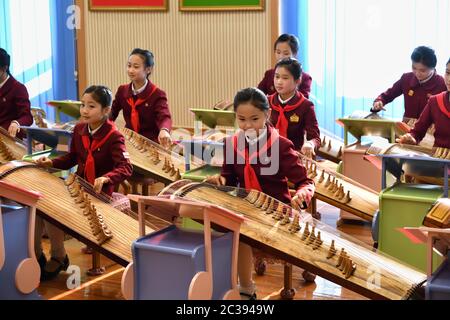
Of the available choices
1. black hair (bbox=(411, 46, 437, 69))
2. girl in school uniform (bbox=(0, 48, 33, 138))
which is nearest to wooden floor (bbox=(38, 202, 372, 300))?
girl in school uniform (bbox=(0, 48, 33, 138))

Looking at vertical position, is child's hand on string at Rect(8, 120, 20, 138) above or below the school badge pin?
below

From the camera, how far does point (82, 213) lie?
376 cm

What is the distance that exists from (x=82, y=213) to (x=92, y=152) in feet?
2.09

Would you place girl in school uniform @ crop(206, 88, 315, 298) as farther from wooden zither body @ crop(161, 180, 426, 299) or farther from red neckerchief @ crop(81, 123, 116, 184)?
red neckerchief @ crop(81, 123, 116, 184)

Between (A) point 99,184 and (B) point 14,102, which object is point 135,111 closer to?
(B) point 14,102

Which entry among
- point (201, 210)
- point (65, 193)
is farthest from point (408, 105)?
point (201, 210)

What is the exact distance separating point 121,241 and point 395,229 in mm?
1444

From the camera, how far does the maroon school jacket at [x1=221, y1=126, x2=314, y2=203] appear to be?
12.4ft

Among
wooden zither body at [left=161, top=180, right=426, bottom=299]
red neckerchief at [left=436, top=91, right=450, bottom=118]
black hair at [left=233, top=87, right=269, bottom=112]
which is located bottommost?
wooden zither body at [left=161, top=180, right=426, bottom=299]

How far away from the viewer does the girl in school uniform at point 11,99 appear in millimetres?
5793

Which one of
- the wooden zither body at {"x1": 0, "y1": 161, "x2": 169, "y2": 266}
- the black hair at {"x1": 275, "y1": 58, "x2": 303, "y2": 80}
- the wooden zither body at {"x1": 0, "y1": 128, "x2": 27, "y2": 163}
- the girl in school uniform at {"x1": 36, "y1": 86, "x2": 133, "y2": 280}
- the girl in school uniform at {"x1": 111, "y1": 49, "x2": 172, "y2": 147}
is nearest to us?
the wooden zither body at {"x1": 0, "y1": 161, "x2": 169, "y2": 266}

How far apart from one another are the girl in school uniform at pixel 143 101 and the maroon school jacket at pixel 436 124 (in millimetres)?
1655

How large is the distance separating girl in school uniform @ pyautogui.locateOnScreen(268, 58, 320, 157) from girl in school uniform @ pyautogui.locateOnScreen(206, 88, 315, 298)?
1.11 meters

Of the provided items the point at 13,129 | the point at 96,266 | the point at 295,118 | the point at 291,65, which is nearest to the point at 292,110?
the point at 295,118
